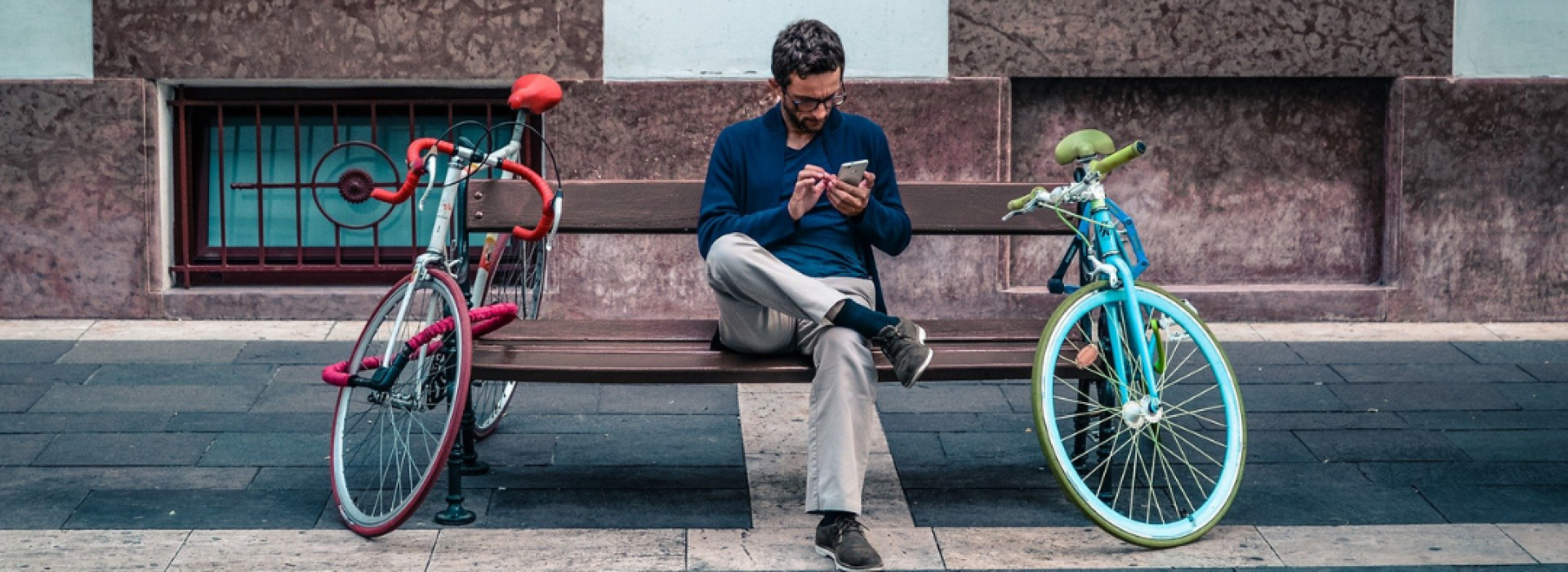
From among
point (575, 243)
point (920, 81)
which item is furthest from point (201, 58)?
point (920, 81)

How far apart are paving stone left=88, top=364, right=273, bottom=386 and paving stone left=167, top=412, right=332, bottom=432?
1.77 feet

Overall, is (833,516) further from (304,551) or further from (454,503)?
(304,551)

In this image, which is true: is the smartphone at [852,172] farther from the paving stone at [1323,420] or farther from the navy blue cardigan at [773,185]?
the paving stone at [1323,420]

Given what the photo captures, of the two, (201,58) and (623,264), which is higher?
(201,58)

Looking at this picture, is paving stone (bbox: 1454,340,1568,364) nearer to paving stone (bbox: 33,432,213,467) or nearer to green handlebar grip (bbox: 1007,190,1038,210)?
green handlebar grip (bbox: 1007,190,1038,210)

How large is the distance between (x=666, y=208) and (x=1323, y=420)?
7.79ft

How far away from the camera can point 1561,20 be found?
793 cm

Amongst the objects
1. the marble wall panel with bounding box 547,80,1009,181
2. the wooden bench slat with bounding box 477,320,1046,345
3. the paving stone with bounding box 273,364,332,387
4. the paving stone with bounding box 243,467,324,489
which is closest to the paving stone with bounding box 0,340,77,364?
the paving stone with bounding box 273,364,332,387

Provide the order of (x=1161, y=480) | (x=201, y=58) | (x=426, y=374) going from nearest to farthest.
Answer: (x=426, y=374)
(x=1161, y=480)
(x=201, y=58)

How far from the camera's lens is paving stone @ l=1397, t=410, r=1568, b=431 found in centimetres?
611

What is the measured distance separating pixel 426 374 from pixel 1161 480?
218 centimetres

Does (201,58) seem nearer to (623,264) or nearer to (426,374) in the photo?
(623,264)

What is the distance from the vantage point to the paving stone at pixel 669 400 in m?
6.35

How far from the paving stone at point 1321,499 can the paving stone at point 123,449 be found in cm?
317
